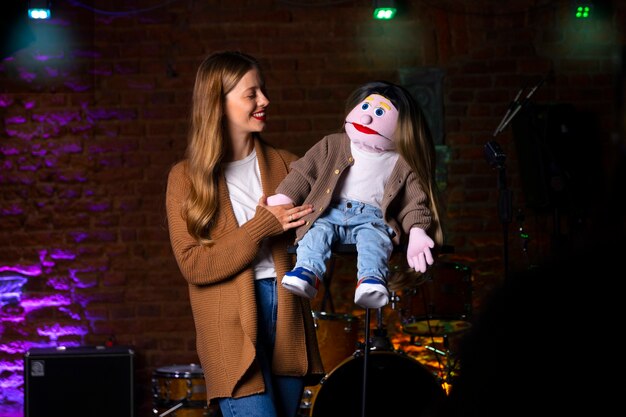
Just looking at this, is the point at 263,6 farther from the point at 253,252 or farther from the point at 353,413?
the point at 253,252

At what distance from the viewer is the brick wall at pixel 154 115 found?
4.69 meters

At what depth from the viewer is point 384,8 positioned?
4.54 meters

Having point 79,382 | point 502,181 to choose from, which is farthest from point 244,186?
point 79,382

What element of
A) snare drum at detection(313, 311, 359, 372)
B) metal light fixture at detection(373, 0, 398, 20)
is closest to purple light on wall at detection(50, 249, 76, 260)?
snare drum at detection(313, 311, 359, 372)

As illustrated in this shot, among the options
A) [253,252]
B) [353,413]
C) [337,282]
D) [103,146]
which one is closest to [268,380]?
[253,252]

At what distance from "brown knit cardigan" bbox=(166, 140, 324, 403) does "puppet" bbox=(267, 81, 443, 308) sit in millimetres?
111

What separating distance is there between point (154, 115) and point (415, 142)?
2.47 m

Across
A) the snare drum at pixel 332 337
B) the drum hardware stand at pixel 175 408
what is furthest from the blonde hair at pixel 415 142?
the drum hardware stand at pixel 175 408

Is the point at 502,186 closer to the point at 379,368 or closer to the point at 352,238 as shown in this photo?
the point at 379,368

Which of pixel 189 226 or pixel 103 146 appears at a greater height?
pixel 103 146

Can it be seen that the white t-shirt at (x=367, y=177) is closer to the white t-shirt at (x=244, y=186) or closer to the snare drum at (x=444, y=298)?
the white t-shirt at (x=244, y=186)

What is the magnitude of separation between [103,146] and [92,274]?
681mm

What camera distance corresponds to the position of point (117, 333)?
15.4 feet

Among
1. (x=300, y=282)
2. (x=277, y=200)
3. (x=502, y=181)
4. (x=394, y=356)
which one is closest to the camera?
(x=300, y=282)
